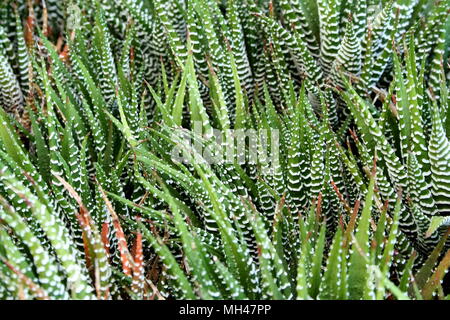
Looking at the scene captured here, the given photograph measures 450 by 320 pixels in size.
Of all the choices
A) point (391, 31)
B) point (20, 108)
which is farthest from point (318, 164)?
point (20, 108)

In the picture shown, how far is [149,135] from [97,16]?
14.0 inches

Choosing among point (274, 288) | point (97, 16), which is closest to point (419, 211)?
point (274, 288)

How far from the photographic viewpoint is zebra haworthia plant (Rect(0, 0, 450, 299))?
31.8 inches

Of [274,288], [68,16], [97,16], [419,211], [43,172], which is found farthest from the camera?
[68,16]

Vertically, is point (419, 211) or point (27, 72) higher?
point (27, 72)

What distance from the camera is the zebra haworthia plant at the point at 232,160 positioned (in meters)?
0.81

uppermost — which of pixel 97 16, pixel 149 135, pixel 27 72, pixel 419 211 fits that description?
pixel 97 16

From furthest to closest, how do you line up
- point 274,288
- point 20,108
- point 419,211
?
point 20,108
point 419,211
point 274,288

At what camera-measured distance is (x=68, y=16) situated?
144cm

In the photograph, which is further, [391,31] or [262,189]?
[391,31]

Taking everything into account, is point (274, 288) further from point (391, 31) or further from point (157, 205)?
point (391, 31)

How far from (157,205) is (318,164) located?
0.29 m

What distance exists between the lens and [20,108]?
134 centimetres

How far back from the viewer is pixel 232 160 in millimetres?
1005
